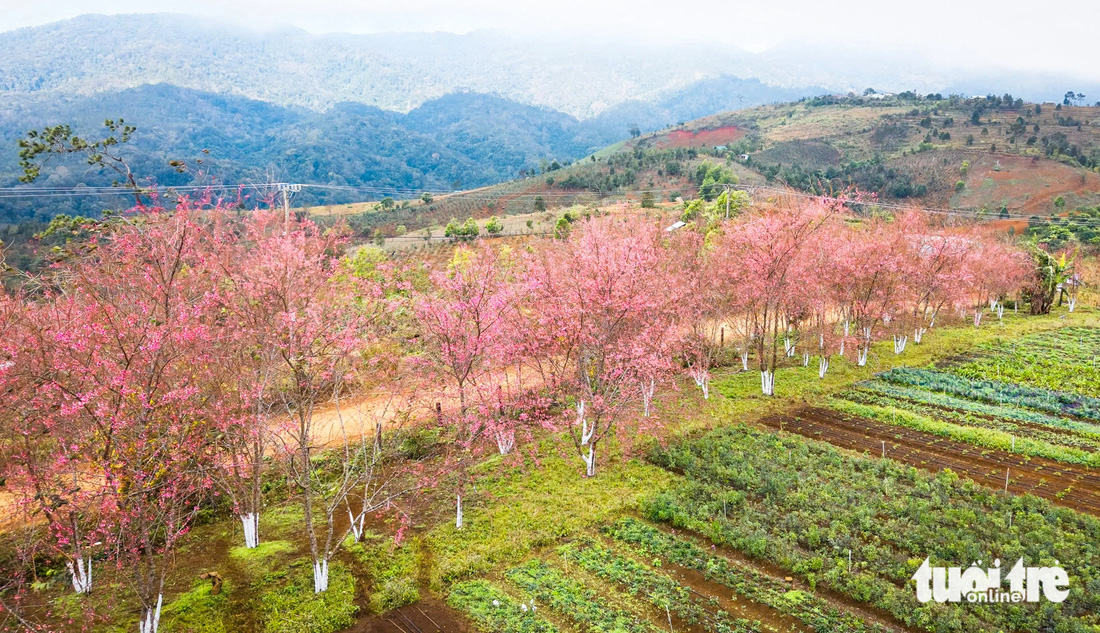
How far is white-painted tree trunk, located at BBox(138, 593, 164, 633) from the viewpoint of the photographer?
8625mm

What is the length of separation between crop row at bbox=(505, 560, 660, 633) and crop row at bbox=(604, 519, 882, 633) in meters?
1.70

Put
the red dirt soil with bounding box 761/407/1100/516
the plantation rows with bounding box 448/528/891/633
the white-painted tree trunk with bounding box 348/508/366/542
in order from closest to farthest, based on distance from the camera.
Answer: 1. the plantation rows with bounding box 448/528/891/633
2. the white-painted tree trunk with bounding box 348/508/366/542
3. the red dirt soil with bounding box 761/407/1100/516

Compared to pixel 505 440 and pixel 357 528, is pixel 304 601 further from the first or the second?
pixel 505 440

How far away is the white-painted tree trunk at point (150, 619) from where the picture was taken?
8625mm

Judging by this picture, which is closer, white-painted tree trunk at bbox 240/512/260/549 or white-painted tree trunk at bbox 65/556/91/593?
white-painted tree trunk at bbox 65/556/91/593

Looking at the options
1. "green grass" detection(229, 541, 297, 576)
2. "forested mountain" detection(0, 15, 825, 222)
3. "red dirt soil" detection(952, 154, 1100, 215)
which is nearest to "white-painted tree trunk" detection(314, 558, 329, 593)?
"green grass" detection(229, 541, 297, 576)

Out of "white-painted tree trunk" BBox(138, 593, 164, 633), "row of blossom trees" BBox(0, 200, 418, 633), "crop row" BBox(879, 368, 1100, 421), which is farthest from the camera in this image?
"crop row" BBox(879, 368, 1100, 421)

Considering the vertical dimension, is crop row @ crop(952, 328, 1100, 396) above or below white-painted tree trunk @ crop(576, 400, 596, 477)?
below

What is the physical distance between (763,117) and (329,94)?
154 meters

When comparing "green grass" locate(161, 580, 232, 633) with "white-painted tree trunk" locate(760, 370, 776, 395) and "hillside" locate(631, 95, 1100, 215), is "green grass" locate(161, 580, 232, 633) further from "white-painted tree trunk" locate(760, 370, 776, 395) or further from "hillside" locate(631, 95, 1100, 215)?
"hillside" locate(631, 95, 1100, 215)

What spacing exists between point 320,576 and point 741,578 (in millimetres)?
7378

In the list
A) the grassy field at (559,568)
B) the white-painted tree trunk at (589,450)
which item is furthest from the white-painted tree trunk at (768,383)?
the white-painted tree trunk at (589,450)

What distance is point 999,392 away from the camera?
66.1ft

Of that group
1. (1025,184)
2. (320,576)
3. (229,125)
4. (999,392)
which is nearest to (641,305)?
(320,576)
